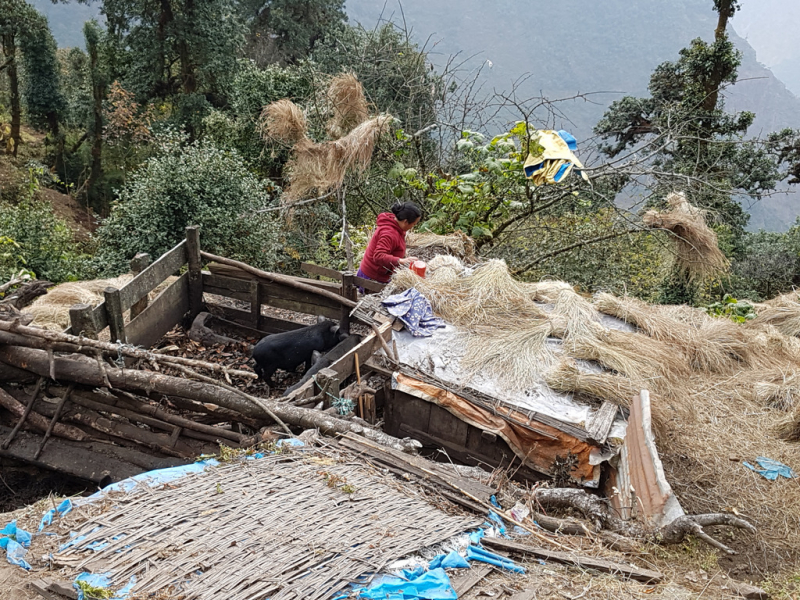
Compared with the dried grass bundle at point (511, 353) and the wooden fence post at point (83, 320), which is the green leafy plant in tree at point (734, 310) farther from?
the wooden fence post at point (83, 320)

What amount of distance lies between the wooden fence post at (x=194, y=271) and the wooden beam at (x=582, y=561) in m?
4.60

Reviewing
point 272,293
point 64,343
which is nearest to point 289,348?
point 272,293

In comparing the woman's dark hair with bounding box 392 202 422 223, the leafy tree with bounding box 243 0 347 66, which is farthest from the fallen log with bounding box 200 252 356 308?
the leafy tree with bounding box 243 0 347 66

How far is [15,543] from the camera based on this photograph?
249 cm

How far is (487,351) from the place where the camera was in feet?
15.7

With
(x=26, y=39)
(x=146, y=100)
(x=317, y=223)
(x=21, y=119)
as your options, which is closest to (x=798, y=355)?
(x=317, y=223)

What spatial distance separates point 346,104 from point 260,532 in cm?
739

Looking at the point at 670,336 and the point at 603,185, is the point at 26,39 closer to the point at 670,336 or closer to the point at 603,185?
the point at 603,185

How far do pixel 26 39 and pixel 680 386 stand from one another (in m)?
22.1

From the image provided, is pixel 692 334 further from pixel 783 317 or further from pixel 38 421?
pixel 38 421

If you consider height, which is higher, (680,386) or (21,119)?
(21,119)

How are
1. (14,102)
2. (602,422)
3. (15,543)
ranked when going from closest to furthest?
(15,543)
(602,422)
(14,102)

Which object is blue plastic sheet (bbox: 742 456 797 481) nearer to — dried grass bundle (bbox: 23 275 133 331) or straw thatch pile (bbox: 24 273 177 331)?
straw thatch pile (bbox: 24 273 177 331)

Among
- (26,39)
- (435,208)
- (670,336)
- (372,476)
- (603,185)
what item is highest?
(26,39)
